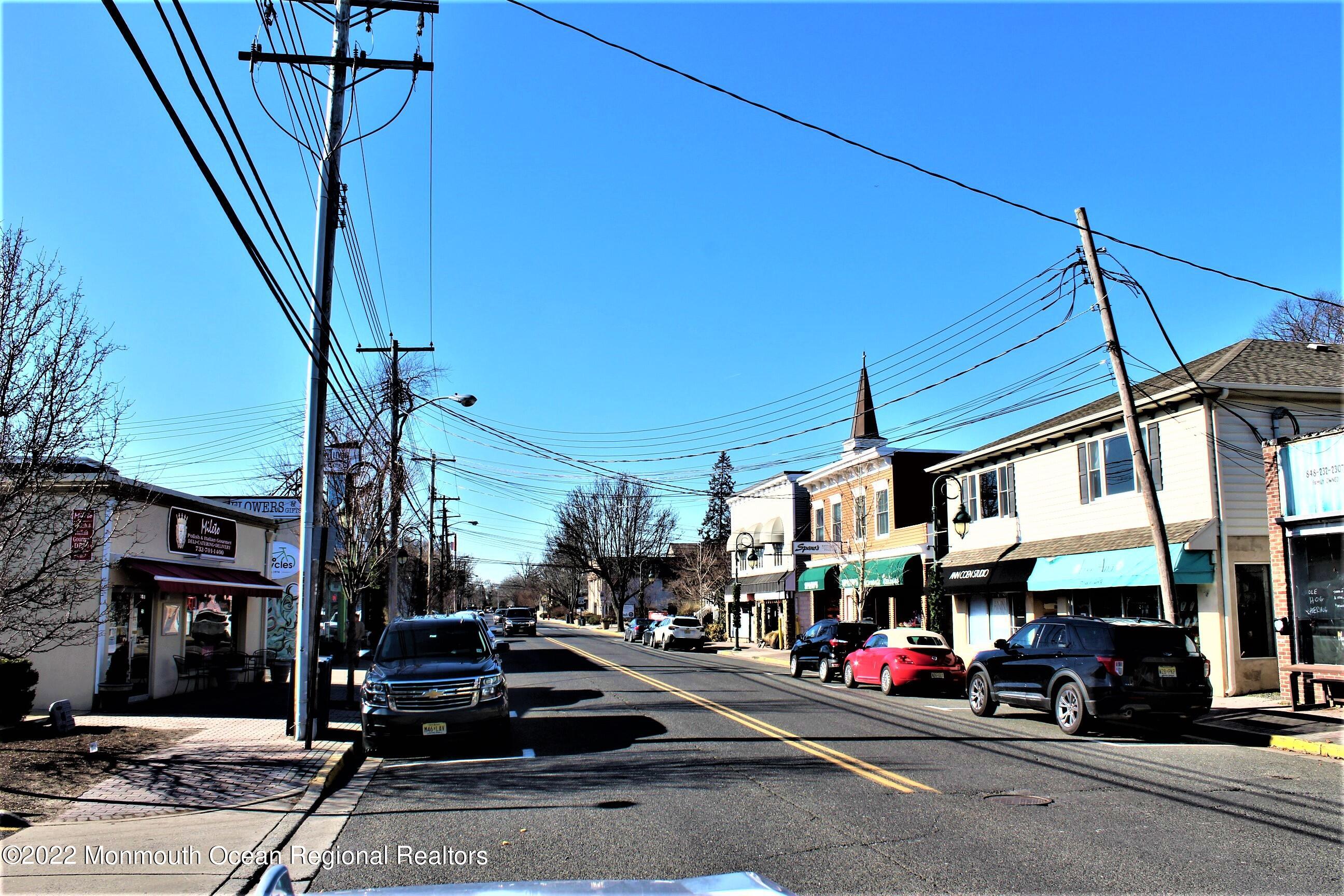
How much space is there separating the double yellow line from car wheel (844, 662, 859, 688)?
4.33m

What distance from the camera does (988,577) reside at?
1041 inches

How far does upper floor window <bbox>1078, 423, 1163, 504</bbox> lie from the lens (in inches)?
842

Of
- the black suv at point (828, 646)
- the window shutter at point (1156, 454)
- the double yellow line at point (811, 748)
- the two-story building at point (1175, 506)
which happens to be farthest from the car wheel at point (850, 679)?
the window shutter at point (1156, 454)

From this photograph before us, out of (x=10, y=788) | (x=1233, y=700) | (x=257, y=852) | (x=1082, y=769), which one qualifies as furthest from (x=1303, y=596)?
(x=10, y=788)

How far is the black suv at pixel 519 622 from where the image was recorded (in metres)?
60.7

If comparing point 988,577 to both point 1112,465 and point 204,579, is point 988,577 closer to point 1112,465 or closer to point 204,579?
point 1112,465

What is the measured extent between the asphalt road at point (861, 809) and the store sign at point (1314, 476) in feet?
15.3

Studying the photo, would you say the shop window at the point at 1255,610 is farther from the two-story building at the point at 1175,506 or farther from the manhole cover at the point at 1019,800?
the manhole cover at the point at 1019,800

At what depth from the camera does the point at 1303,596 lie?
16188 mm

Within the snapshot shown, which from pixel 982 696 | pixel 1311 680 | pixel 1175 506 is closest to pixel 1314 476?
pixel 1311 680

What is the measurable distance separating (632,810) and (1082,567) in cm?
1683

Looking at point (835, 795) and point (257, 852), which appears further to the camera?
point (835, 795)

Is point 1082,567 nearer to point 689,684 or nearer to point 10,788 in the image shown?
point 689,684

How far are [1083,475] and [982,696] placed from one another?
927cm
